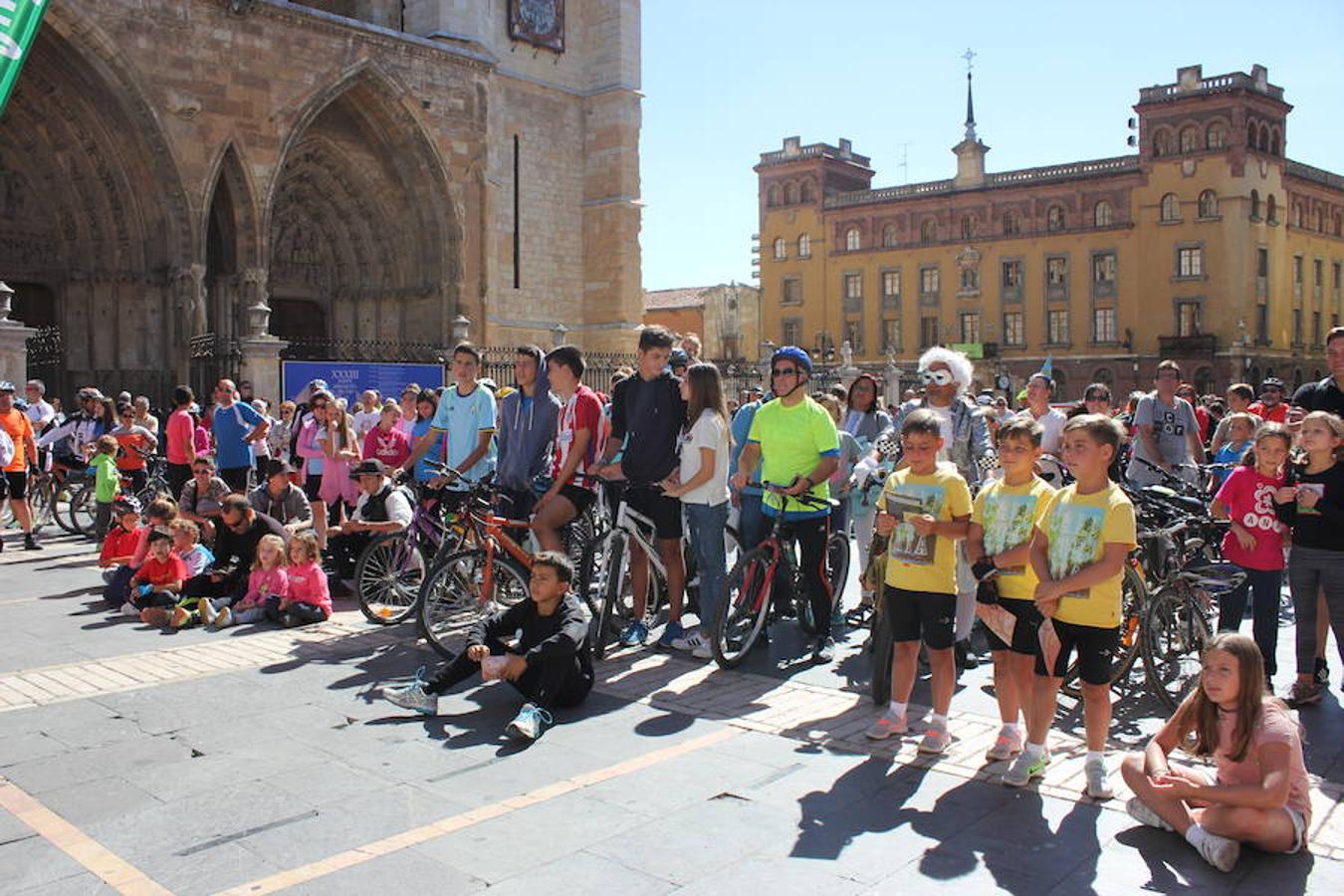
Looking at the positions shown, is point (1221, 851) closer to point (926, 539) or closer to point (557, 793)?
point (926, 539)

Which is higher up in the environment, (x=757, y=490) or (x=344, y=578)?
(x=757, y=490)

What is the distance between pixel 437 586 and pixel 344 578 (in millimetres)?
2907

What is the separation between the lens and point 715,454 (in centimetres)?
736

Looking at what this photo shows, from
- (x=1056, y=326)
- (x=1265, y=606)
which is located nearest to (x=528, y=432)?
(x=1265, y=606)

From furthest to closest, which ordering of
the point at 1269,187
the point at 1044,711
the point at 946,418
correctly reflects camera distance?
1. the point at 1269,187
2. the point at 946,418
3. the point at 1044,711

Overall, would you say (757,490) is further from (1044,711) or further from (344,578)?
(344,578)

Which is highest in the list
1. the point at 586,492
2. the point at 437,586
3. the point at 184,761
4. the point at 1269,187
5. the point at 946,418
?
the point at 1269,187

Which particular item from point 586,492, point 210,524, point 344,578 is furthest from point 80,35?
point 586,492

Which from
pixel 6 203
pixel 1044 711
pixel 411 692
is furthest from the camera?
pixel 6 203

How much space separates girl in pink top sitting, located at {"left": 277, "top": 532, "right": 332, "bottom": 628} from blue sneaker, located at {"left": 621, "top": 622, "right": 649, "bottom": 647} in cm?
241

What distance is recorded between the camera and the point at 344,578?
984cm

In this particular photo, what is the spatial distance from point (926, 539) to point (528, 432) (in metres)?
3.41

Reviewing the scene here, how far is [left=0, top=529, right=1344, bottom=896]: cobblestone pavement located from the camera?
4.09 metres

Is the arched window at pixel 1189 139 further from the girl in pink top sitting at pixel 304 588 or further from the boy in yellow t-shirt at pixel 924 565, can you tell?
the boy in yellow t-shirt at pixel 924 565
